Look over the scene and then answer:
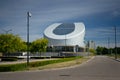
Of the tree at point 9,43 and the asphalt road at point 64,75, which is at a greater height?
the tree at point 9,43

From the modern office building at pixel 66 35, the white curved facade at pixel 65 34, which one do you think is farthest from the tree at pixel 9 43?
the white curved facade at pixel 65 34

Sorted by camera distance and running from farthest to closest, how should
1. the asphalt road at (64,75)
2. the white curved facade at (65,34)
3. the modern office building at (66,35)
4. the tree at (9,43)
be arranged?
the white curved facade at (65,34) → the modern office building at (66,35) → the tree at (9,43) → the asphalt road at (64,75)

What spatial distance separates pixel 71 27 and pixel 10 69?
436 feet

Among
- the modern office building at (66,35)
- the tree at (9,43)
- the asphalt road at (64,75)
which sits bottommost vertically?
the asphalt road at (64,75)

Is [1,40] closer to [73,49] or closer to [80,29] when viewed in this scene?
[73,49]

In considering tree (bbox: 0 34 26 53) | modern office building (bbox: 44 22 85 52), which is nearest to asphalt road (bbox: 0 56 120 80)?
tree (bbox: 0 34 26 53)

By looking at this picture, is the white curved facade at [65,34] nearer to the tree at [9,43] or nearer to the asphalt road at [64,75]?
the tree at [9,43]

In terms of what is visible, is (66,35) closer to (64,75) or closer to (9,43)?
(9,43)

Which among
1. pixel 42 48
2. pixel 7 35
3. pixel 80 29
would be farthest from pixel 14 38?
pixel 80 29

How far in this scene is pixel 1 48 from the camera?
6538 cm

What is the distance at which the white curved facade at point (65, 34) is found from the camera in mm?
138375

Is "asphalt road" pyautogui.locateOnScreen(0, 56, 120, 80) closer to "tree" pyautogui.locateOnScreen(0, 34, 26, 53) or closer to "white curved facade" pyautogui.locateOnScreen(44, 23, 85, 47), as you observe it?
"tree" pyautogui.locateOnScreen(0, 34, 26, 53)

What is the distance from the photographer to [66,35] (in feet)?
474

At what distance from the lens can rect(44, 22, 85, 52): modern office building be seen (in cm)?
13488
